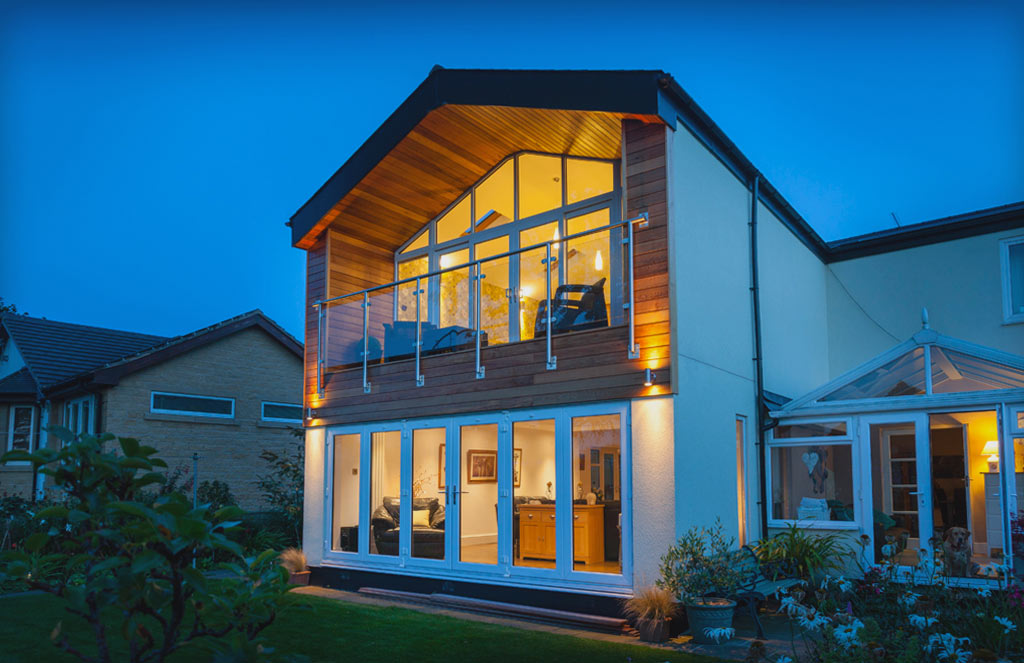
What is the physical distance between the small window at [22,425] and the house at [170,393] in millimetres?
23

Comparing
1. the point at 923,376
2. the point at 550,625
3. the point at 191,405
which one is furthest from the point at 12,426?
the point at 923,376

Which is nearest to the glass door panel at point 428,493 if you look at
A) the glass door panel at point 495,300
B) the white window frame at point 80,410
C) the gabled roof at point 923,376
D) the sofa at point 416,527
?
the sofa at point 416,527

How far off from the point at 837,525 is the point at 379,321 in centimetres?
651

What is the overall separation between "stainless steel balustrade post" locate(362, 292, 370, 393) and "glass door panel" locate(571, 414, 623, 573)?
364 cm

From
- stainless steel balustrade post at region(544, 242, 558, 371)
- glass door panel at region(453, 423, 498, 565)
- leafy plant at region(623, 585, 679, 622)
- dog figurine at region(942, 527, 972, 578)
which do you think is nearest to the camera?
leafy plant at region(623, 585, 679, 622)

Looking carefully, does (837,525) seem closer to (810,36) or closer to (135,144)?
(810,36)

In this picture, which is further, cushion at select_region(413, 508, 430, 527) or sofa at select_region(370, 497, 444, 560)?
cushion at select_region(413, 508, 430, 527)

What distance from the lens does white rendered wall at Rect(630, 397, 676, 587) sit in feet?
27.9

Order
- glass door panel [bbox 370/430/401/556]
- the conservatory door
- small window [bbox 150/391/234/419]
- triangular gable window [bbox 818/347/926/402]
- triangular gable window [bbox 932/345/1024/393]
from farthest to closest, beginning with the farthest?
small window [bbox 150/391/234/419] < glass door panel [bbox 370/430/401/556] < triangular gable window [bbox 818/347/926/402] < the conservatory door < triangular gable window [bbox 932/345/1024/393]

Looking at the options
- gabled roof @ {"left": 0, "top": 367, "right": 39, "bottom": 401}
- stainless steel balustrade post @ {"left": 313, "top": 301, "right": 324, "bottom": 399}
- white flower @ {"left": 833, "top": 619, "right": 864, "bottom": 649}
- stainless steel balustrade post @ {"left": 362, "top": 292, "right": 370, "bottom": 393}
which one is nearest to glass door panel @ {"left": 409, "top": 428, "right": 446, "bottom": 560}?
stainless steel balustrade post @ {"left": 362, "top": 292, "right": 370, "bottom": 393}

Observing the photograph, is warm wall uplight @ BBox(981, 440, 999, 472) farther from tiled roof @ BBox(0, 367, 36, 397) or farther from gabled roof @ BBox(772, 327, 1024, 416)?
tiled roof @ BBox(0, 367, 36, 397)


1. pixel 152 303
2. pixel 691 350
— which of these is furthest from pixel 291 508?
pixel 152 303

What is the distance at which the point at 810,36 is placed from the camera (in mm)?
69000

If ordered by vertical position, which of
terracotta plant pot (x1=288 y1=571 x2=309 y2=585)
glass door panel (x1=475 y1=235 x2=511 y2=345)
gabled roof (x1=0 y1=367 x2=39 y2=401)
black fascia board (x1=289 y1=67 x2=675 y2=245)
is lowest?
terracotta plant pot (x1=288 y1=571 x2=309 y2=585)
